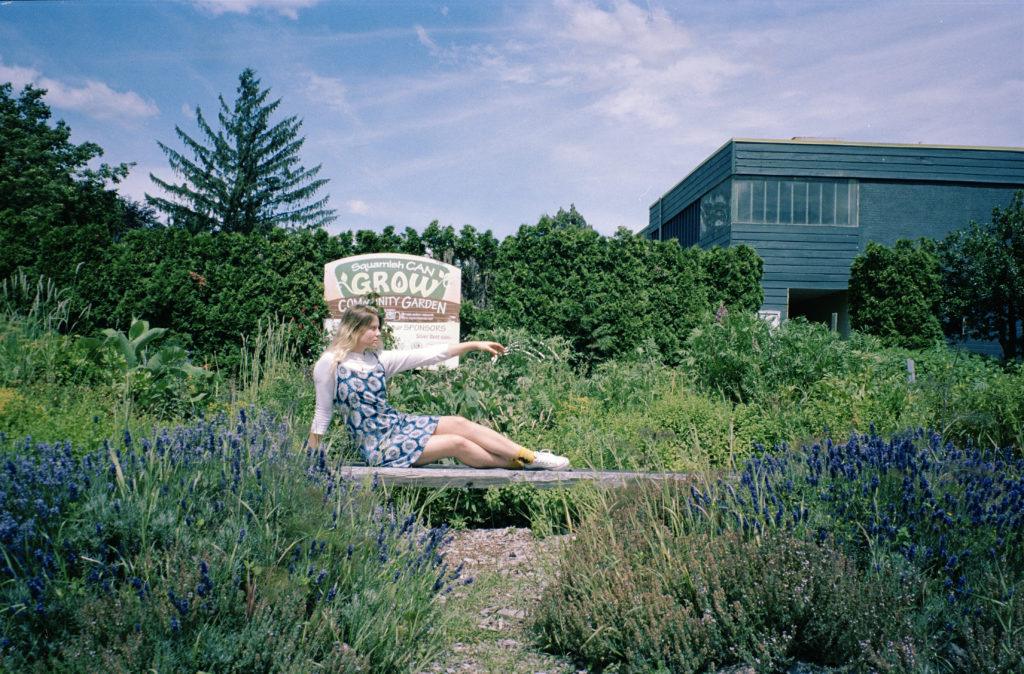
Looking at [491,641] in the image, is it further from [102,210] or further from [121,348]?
[102,210]

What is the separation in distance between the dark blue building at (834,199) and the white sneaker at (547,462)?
679 inches

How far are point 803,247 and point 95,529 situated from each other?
2131 cm

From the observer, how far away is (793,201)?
2033 centimetres

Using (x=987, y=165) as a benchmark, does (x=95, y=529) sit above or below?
below

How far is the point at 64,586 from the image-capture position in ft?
6.46

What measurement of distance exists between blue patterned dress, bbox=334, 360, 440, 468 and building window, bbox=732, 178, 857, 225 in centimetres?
1834

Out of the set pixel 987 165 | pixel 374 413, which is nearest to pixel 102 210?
pixel 374 413

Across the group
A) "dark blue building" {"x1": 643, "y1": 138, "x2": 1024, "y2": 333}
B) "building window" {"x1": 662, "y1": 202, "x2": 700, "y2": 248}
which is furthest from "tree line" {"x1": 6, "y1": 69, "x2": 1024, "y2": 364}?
"building window" {"x1": 662, "y1": 202, "x2": 700, "y2": 248}

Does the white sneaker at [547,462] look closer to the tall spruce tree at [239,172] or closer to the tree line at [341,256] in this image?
the tree line at [341,256]

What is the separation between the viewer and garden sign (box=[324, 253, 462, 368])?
28.3 ft

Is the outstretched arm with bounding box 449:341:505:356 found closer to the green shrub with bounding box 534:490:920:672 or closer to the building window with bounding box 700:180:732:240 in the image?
the green shrub with bounding box 534:490:920:672

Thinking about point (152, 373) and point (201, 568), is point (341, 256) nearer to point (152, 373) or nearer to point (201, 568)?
point (152, 373)

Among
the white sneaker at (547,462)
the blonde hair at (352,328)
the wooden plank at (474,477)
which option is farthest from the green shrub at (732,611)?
the blonde hair at (352,328)

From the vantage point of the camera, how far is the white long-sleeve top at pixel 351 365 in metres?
3.86
